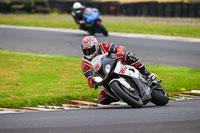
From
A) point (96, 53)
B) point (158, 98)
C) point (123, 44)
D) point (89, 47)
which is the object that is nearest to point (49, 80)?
point (96, 53)

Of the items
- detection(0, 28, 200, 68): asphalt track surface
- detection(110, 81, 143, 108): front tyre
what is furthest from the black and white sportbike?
detection(0, 28, 200, 68): asphalt track surface

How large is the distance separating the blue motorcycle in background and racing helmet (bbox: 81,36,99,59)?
51.8ft

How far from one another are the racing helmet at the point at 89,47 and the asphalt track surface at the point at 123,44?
7498 millimetres

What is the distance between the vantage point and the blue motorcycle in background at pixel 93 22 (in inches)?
951

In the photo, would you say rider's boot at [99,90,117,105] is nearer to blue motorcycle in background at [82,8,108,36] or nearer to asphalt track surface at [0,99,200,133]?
asphalt track surface at [0,99,200,133]

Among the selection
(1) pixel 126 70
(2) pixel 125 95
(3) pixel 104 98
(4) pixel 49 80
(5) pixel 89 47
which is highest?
(5) pixel 89 47

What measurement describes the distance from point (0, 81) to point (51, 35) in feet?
42.2

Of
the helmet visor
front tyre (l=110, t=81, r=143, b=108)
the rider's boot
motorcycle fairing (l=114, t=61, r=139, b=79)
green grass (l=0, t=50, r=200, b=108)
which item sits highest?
the helmet visor

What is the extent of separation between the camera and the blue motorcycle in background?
79.2 feet

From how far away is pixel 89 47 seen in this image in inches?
326

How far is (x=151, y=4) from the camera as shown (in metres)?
37.9

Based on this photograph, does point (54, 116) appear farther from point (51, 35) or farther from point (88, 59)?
point (51, 35)

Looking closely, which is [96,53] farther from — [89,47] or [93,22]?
[93,22]

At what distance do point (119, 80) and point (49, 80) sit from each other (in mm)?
4621
